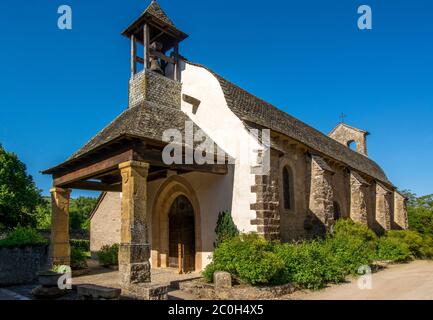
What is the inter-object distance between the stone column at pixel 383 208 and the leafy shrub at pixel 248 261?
16.1 meters

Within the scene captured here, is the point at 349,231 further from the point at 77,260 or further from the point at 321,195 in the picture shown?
the point at 77,260

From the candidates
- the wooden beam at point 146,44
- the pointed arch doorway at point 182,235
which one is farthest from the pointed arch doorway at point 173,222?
the wooden beam at point 146,44

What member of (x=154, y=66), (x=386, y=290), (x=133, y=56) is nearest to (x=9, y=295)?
(x=154, y=66)

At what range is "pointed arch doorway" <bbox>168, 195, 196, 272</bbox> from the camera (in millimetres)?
12992

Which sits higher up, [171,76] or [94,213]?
[171,76]

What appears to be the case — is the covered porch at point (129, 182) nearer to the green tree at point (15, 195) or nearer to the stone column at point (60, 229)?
the stone column at point (60, 229)

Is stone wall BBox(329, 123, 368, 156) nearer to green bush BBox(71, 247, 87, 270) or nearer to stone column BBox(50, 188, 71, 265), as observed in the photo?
green bush BBox(71, 247, 87, 270)

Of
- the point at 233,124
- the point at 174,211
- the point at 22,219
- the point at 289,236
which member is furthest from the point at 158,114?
the point at 22,219

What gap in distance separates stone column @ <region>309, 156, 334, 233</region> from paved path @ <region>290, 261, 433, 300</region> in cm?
338

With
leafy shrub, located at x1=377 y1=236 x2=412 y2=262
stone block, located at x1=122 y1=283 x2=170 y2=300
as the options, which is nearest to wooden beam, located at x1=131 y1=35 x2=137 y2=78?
stone block, located at x1=122 y1=283 x2=170 y2=300

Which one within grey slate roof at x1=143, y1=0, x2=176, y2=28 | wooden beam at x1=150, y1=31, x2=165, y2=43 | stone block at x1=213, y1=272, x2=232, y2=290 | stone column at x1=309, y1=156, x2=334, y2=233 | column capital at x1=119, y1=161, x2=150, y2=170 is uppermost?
grey slate roof at x1=143, y1=0, x2=176, y2=28

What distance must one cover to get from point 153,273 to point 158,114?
5955 mm
